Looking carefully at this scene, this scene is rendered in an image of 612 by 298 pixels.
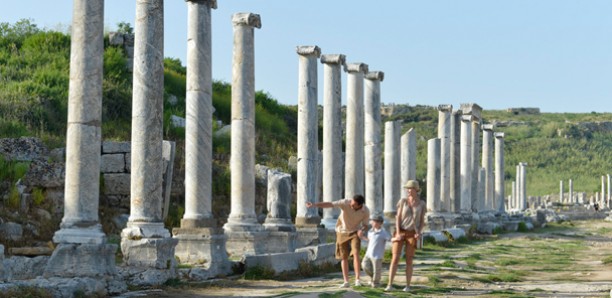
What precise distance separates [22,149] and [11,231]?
18.3 ft

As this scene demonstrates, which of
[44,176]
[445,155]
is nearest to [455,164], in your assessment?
[445,155]

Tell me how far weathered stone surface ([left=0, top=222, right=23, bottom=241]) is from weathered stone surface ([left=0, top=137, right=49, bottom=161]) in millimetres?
4491

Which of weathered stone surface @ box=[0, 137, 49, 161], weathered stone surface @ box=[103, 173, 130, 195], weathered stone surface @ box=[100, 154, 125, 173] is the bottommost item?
weathered stone surface @ box=[103, 173, 130, 195]

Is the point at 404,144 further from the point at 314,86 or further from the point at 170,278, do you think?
the point at 170,278

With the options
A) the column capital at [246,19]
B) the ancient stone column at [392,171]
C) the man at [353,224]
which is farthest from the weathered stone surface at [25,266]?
the ancient stone column at [392,171]

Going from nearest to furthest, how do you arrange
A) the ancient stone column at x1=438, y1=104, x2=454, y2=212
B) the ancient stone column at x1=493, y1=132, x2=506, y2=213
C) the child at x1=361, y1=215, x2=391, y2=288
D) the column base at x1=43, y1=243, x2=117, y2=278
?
the column base at x1=43, y1=243, x2=117, y2=278, the child at x1=361, y1=215, x2=391, y2=288, the ancient stone column at x1=438, y1=104, x2=454, y2=212, the ancient stone column at x1=493, y1=132, x2=506, y2=213

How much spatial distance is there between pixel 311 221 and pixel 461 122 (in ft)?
60.4

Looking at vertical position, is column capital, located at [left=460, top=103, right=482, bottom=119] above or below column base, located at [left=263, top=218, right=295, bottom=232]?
above

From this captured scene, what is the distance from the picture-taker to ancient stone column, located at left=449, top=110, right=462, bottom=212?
3909 centimetres

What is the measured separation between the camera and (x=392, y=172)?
30.9 metres

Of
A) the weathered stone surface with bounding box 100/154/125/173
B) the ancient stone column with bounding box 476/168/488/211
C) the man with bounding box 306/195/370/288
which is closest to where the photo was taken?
the man with bounding box 306/195/370/288

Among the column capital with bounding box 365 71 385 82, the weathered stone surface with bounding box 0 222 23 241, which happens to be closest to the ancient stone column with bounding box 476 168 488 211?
the column capital with bounding box 365 71 385 82

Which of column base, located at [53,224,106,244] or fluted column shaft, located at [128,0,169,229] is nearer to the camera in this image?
column base, located at [53,224,106,244]

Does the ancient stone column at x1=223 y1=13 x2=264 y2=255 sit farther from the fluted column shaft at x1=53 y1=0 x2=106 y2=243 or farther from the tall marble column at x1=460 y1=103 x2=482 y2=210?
the tall marble column at x1=460 y1=103 x2=482 y2=210
